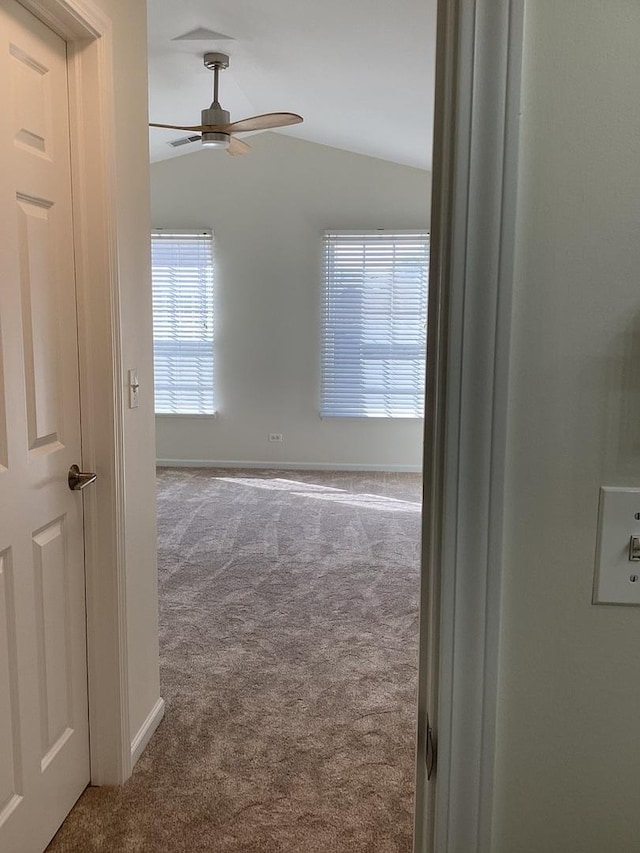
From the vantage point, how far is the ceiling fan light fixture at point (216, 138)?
4086 millimetres

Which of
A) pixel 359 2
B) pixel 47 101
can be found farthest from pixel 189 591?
pixel 359 2

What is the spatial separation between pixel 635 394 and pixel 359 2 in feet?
10.1

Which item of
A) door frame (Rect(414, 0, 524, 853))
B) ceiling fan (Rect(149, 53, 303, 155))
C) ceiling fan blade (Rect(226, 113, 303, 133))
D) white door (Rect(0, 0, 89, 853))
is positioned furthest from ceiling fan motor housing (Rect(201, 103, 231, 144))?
door frame (Rect(414, 0, 524, 853))

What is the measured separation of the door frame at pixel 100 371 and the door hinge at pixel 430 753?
1.39 m

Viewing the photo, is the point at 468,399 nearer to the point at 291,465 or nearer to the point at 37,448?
the point at 37,448

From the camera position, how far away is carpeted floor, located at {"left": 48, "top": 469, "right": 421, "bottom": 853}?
1.91m

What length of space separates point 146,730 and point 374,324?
467cm

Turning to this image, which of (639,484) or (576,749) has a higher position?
(639,484)

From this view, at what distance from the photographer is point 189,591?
3.57m

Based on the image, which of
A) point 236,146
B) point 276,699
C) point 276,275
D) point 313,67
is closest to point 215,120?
point 236,146

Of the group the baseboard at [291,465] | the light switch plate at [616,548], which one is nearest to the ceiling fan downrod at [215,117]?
the baseboard at [291,465]

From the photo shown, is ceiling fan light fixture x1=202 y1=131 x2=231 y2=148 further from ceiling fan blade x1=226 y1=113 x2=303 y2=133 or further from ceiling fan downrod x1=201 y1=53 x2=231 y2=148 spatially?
ceiling fan blade x1=226 y1=113 x2=303 y2=133

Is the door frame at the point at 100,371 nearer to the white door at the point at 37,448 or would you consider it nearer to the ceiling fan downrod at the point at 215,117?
the white door at the point at 37,448

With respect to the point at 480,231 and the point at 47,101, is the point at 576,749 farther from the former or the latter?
the point at 47,101
